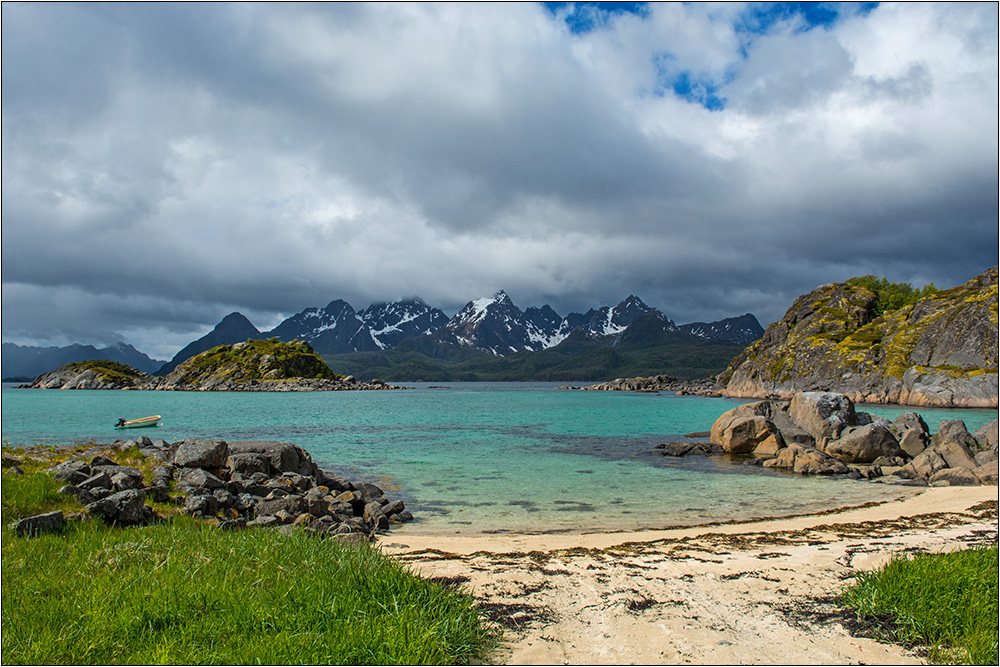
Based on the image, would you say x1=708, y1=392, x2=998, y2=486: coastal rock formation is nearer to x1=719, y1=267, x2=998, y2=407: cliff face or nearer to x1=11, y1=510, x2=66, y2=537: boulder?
x1=11, y1=510, x2=66, y2=537: boulder

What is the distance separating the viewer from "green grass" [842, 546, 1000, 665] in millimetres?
7258

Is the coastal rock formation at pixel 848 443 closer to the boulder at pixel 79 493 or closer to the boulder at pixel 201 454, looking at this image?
the boulder at pixel 201 454

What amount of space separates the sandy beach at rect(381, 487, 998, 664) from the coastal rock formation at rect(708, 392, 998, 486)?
13.8m

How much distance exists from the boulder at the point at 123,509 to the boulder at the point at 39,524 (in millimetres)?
1102

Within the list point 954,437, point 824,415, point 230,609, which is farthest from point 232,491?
point 824,415

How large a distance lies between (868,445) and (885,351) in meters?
95.0

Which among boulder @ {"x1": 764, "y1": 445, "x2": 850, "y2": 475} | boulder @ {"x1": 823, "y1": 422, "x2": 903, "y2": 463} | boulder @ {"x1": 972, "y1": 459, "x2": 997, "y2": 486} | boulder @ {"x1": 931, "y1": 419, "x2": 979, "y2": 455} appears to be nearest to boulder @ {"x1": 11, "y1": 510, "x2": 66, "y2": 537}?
boulder @ {"x1": 764, "y1": 445, "x2": 850, "y2": 475}

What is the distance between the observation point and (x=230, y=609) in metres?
7.60

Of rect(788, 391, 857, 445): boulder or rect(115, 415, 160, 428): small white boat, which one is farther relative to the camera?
rect(115, 415, 160, 428): small white boat

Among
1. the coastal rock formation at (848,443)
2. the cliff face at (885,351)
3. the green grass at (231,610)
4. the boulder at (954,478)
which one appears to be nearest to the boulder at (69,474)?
the green grass at (231,610)

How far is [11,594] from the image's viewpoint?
324 inches

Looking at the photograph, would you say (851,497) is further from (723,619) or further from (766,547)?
(723,619)

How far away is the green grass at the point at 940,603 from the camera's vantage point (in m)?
7.26

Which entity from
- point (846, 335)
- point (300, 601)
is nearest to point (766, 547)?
point (300, 601)
